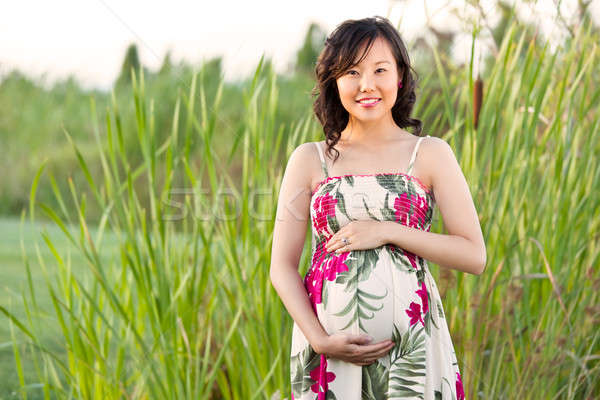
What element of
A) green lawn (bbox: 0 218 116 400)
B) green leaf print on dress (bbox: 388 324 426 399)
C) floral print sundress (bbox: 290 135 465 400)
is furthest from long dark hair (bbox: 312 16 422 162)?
green lawn (bbox: 0 218 116 400)

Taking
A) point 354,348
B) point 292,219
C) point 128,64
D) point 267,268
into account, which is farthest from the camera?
point 128,64

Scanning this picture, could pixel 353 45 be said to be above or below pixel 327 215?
above

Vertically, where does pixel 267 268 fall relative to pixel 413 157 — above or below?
below

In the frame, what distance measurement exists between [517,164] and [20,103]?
7143 mm

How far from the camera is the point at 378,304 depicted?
93 cm

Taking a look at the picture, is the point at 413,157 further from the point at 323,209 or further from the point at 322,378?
the point at 322,378

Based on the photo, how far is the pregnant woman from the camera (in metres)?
0.93

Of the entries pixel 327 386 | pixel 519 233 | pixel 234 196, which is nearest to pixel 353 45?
pixel 327 386

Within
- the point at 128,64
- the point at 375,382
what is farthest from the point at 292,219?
the point at 128,64

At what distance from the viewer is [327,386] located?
94 cm

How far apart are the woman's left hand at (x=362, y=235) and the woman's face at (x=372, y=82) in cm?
18

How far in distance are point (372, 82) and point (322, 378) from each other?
474 millimetres

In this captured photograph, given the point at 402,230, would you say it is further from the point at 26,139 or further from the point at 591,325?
the point at 26,139

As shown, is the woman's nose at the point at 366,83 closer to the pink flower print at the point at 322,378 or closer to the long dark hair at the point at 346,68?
the long dark hair at the point at 346,68
